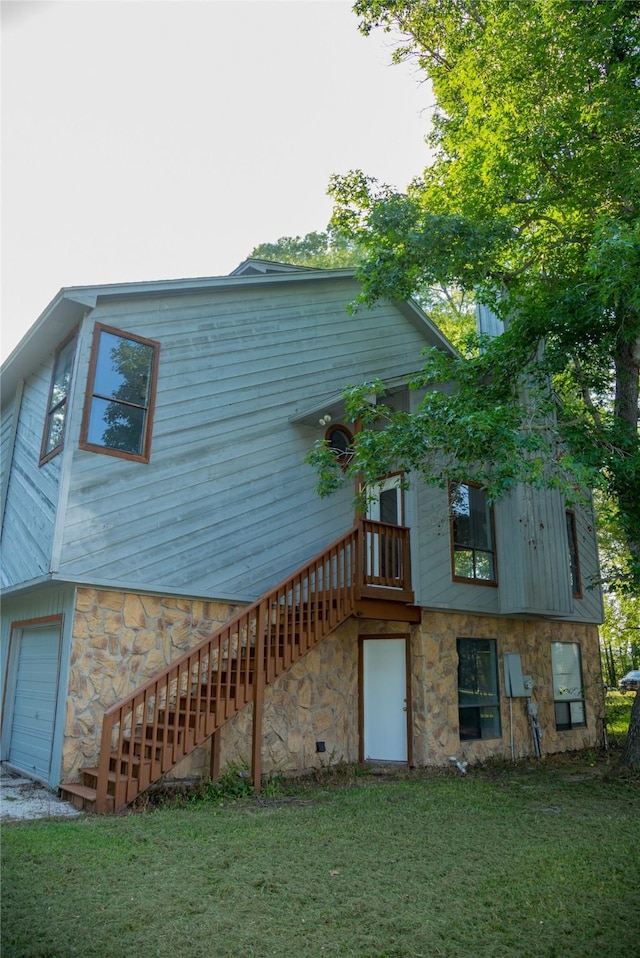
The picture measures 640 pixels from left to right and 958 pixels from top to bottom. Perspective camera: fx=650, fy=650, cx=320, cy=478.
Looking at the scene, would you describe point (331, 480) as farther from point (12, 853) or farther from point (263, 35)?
point (263, 35)

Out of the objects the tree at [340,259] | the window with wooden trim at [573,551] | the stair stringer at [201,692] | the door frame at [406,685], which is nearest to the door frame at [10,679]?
the stair stringer at [201,692]

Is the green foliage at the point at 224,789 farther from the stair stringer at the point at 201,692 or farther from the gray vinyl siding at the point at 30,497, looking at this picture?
the gray vinyl siding at the point at 30,497

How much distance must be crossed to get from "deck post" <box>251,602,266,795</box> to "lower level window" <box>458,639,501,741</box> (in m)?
3.88

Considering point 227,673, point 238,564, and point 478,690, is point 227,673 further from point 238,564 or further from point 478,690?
point 478,690

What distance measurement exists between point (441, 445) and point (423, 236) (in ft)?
11.4

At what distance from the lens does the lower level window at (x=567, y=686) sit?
40.7ft

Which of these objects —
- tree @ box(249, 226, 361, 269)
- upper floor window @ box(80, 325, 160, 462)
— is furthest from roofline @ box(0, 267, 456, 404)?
tree @ box(249, 226, 361, 269)

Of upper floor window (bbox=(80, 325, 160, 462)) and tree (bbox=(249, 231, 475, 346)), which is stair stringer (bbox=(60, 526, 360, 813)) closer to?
upper floor window (bbox=(80, 325, 160, 462))

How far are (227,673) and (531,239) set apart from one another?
790cm

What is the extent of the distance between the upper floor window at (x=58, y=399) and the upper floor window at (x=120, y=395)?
0.46 m

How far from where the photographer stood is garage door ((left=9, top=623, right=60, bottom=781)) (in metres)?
7.90

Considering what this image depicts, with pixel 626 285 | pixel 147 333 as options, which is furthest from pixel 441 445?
pixel 147 333

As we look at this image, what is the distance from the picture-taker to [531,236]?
34.2 feet

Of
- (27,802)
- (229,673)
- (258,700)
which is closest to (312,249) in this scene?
(258,700)
